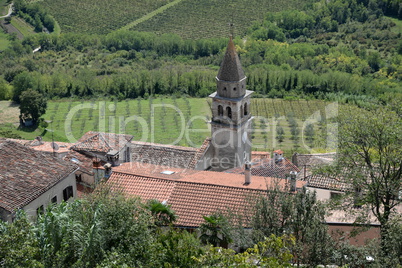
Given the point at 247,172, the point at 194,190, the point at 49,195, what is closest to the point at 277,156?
the point at 247,172

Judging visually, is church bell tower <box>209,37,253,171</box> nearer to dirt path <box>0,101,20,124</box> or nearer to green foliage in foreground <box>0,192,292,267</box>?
green foliage in foreground <box>0,192,292,267</box>

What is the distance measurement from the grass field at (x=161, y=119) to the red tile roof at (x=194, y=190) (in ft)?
105

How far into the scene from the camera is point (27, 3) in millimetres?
134625

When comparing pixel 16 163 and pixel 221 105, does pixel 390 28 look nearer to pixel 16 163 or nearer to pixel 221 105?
pixel 221 105

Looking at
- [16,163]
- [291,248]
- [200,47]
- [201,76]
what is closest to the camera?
[291,248]

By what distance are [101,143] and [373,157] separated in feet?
67.5

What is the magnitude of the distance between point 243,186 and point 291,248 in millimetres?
9192

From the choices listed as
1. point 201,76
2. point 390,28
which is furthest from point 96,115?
point 390,28

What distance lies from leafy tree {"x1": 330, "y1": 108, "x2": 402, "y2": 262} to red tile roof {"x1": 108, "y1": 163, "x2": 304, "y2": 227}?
398cm

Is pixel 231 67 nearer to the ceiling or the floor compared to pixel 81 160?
nearer to the ceiling

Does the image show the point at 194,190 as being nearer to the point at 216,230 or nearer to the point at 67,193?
the point at 216,230

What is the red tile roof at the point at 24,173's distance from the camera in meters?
29.7

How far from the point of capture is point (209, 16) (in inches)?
5128

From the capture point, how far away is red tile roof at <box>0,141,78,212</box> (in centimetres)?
2973
